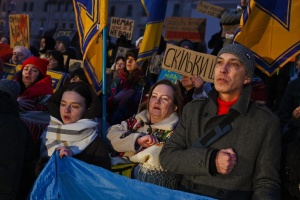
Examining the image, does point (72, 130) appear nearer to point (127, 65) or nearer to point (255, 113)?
point (255, 113)

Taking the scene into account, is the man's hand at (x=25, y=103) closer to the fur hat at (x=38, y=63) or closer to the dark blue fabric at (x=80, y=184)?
the fur hat at (x=38, y=63)

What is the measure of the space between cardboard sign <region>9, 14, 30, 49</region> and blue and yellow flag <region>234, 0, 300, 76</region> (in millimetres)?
5468

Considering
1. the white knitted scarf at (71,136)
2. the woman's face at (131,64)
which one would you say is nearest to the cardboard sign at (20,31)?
the woman's face at (131,64)

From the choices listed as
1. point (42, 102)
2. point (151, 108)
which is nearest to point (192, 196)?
point (151, 108)

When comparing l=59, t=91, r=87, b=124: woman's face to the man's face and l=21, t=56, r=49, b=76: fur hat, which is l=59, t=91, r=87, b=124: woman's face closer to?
the man's face

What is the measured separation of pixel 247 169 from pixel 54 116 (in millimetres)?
1733

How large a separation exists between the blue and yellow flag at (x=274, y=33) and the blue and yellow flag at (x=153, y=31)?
138 cm

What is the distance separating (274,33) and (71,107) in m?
Result: 1.87

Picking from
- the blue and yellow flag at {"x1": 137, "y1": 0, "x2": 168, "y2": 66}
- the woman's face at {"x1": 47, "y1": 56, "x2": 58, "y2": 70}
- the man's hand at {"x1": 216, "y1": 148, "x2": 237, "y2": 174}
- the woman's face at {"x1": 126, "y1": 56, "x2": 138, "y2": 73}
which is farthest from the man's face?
the woman's face at {"x1": 47, "y1": 56, "x2": 58, "y2": 70}

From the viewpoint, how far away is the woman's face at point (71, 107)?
4.09 m

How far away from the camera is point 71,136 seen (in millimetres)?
3957

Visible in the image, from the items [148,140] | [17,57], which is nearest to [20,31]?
[17,57]

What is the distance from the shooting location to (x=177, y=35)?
10.8 m

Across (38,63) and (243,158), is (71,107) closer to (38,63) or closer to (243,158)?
(243,158)
